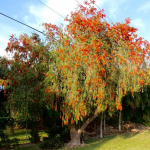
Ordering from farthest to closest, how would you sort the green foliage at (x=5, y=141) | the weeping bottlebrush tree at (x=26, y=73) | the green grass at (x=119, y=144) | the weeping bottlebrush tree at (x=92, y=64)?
1. the green foliage at (x=5, y=141)
2. the green grass at (x=119, y=144)
3. the weeping bottlebrush tree at (x=26, y=73)
4. the weeping bottlebrush tree at (x=92, y=64)

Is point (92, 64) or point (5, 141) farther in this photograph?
point (5, 141)

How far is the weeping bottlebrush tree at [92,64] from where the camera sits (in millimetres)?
7441

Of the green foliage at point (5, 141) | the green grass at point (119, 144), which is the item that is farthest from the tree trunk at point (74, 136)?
the green foliage at point (5, 141)

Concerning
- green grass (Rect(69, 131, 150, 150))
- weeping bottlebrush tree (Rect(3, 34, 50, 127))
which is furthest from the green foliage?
green grass (Rect(69, 131, 150, 150))

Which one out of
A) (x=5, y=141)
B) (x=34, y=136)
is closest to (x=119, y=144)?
(x=34, y=136)

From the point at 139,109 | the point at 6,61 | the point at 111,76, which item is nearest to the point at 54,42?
the point at 6,61

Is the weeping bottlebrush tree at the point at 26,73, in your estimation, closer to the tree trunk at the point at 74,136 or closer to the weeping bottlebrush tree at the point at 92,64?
the weeping bottlebrush tree at the point at 92,64

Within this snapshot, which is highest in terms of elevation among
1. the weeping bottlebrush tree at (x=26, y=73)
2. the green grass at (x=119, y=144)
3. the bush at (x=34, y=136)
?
the weeping bottlebrush tree at (x=26, y=73)

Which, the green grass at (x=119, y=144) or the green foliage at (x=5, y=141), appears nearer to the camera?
the green grass at (x=119, y=144)

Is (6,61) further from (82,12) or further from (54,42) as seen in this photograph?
(82,12)

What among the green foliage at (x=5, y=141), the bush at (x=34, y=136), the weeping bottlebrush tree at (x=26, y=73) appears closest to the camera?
the weeping bottlebrush tree at (x=26, y=73)

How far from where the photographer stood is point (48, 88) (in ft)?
25.5

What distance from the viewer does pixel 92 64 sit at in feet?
23.9

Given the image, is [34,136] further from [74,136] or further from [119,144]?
[119,144]
